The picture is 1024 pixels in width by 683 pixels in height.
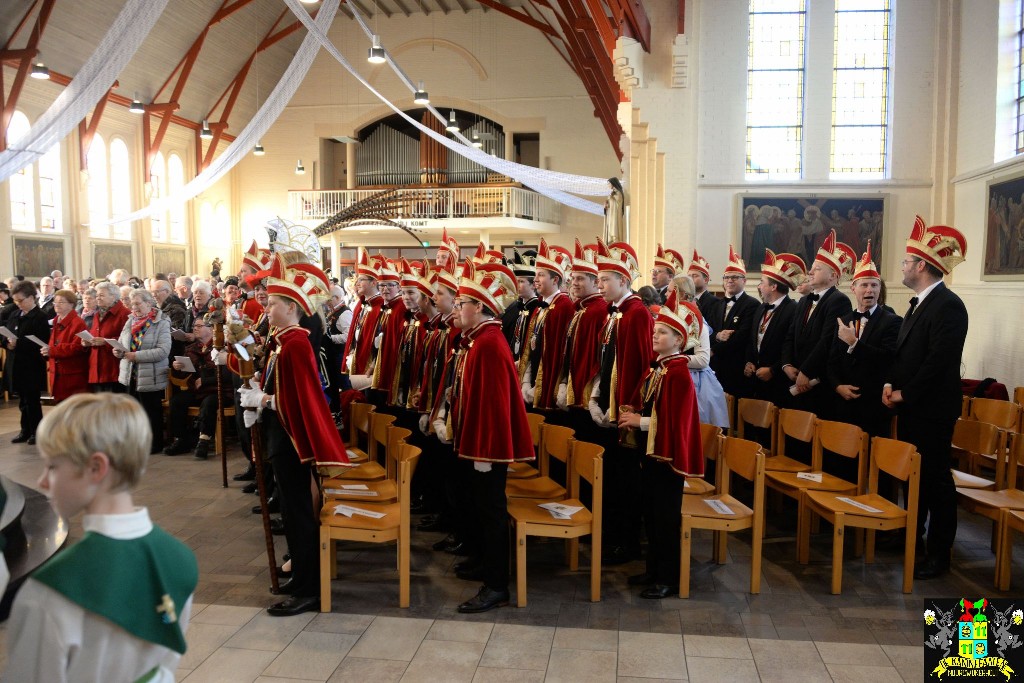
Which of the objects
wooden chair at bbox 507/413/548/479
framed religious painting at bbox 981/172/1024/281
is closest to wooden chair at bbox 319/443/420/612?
wooden chair at bbox 507/413/548/479

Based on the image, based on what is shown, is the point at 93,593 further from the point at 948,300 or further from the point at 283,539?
the point at 948,300

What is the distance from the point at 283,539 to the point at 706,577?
8.66 ft

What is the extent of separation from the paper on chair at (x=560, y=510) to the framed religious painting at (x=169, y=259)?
18788mm

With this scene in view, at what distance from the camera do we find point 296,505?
3959 millimetres

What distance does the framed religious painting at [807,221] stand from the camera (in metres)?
11.4

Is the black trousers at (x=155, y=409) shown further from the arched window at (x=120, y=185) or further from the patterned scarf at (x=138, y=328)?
the arched window at (x=120, y=185)

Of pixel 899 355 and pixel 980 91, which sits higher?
pixel 980 91

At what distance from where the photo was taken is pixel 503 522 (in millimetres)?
4047

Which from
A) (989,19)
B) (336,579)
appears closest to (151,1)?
(336,579)

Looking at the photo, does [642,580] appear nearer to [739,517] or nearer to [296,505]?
[739,517]

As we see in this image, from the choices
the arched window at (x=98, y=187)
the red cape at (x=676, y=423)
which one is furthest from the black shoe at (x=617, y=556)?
the arched window at (x=98, y=187)

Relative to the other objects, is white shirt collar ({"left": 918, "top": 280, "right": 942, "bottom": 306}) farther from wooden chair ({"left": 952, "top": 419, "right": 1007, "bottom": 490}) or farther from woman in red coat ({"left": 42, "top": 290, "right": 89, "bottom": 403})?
woman in red coat ({"left": 42, "top": 290, "right": 89, "bottom": 403})

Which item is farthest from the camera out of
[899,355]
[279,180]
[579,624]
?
[279,180]

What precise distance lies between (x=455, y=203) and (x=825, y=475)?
17.8m
